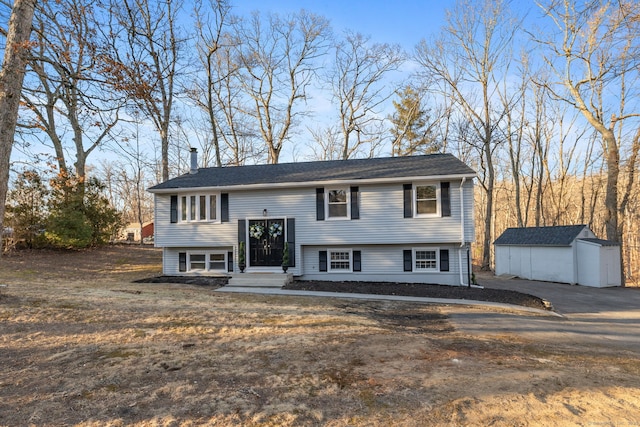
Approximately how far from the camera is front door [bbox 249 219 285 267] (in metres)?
14.3

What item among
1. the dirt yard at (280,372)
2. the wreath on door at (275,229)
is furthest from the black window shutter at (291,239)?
the dirt yard at (280,372)

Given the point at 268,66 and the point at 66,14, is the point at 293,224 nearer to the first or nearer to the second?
the point at 66,14

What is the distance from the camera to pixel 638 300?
13555 mm

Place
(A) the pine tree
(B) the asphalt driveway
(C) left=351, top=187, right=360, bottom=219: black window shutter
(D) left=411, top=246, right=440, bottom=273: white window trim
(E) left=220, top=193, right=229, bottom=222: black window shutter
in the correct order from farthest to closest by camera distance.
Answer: (A) the pine tree < (E) left=220, top=193, right=229, bottom=222: black window shutter < (C) left=351, top=187, right=360, bottom=219: black window shutter < (D) left=411, top=246, right=440, bottom=273: white window trim < (B) the asphalt driveway

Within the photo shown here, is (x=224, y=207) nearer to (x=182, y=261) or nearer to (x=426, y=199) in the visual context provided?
(x=182, y=261)

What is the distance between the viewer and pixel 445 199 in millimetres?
13336

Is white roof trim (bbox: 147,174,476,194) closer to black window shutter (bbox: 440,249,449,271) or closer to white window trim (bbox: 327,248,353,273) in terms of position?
white window trim (bbox: 327,248,353,273)

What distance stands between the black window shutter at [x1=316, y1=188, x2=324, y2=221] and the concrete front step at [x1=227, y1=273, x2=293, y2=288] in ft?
8.16

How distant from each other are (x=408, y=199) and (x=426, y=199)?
2.13 ft

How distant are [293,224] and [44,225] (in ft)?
42.5

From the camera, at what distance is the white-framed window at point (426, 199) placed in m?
13.5

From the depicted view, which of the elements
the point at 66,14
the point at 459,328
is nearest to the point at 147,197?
the point at 66,14

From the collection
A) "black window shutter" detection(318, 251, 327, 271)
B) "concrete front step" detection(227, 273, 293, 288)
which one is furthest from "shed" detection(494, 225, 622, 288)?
"concrete front step" detection(227, 273, 293, 288)

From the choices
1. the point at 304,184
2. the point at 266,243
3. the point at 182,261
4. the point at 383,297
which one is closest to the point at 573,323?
the point at 383,297
